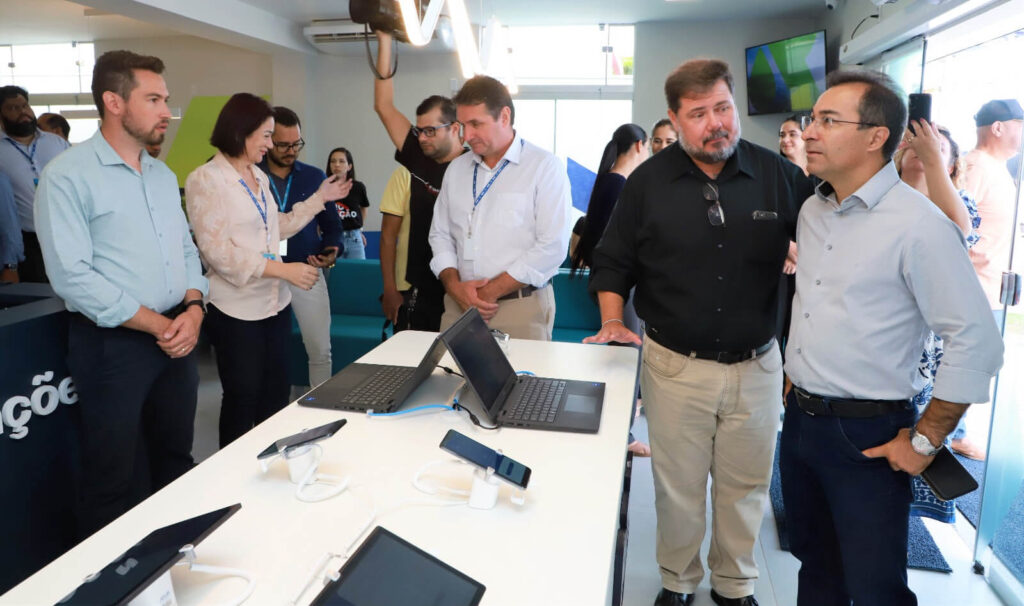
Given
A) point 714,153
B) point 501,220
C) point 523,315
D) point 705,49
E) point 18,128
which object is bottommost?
point 523,315

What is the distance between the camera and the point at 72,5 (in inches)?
305

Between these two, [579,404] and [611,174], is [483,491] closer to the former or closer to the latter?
[579,404]

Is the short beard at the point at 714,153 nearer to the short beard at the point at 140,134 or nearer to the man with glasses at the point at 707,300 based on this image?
the man with glasses at the point at 707,300

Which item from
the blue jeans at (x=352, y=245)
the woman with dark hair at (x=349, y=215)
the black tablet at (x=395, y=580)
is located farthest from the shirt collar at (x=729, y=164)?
the blue jeans at (x=352, y=245)

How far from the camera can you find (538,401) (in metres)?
1.76

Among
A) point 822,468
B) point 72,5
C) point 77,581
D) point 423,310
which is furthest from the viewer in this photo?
point 72,5

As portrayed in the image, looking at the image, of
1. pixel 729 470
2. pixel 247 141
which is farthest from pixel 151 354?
pixel 729 470

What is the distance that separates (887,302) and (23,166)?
5932mm

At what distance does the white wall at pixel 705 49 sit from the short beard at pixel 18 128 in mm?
6075

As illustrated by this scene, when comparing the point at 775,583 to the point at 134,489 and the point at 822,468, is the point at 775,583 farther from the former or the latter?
the point at 134,489

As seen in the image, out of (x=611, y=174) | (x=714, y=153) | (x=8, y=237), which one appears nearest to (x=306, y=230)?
(x=611, y=174)

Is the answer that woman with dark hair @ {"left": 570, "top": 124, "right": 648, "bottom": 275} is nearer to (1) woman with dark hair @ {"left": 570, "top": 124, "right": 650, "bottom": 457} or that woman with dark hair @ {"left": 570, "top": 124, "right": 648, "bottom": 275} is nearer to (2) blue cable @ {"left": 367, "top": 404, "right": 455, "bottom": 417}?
(1) woman with dark hair @ {"left": 570, "top": 124, "right": 650, "bottom": 457}

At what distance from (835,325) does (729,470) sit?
665mm

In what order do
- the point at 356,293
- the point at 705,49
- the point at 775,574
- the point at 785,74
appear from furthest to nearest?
1. the point at 705,49
2. the point at 785,74
3. the point at 356,293
4. the point at 775,574
